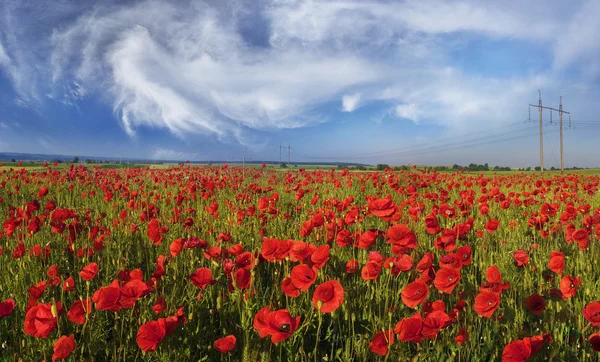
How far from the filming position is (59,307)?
165cm

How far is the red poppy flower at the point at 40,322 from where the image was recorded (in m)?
1.38

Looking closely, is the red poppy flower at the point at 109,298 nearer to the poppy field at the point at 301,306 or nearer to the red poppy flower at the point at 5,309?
the poppy field at the point at 301,306

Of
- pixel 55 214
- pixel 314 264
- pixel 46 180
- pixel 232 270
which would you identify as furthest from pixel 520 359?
pixel 46 180

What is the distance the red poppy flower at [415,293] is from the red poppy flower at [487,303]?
0.75 feet

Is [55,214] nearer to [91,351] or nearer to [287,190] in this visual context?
[91,351]

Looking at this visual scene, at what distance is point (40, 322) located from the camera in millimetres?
1399

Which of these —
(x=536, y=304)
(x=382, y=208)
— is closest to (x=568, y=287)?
(x=536, y=304)

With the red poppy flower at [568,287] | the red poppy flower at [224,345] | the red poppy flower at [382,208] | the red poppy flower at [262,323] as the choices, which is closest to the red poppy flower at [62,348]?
the red poppy flower at [224,345]

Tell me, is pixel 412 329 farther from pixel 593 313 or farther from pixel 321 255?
pixel 593 313

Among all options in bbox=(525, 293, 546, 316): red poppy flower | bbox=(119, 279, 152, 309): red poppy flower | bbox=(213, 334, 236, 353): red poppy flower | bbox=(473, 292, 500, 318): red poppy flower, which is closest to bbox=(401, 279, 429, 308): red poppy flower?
bbox=(473, 292, 500, 318): red poppy flower

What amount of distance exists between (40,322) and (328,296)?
115 centimetres

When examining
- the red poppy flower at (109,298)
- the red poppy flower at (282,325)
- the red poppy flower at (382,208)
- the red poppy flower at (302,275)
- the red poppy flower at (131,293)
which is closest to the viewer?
the red poppy flower at (282,325)

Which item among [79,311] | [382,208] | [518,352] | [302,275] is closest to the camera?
[518,352]

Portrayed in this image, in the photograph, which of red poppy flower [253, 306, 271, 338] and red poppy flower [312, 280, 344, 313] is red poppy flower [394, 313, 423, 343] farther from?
red poppy flower [253, 306, 271, 338]
